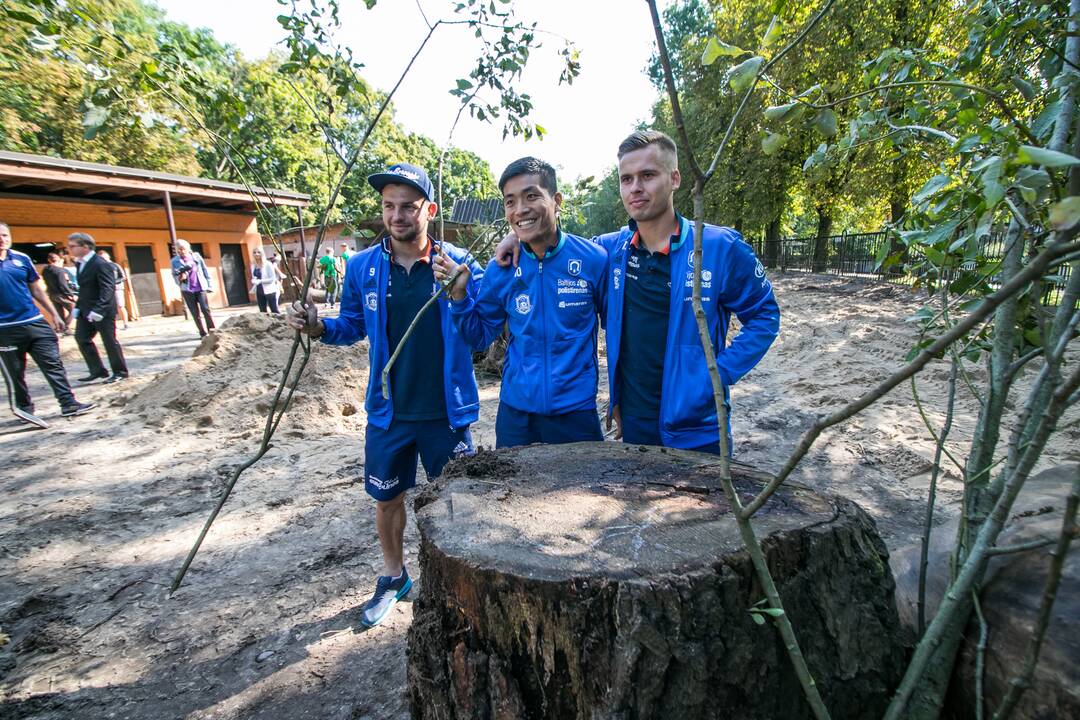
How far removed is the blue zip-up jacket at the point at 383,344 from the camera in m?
2.66


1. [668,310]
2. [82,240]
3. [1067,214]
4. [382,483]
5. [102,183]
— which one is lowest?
[382,483]

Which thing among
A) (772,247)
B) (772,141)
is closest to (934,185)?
(772,141)

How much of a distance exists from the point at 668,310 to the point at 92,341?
28.3ft

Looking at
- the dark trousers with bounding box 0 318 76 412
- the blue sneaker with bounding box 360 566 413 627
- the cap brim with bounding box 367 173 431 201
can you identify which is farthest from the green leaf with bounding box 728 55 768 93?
the dark trousers with bounding box 0 318 76 412

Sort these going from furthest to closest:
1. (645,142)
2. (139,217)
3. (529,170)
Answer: (139,217)
(529,170)
(645,142)

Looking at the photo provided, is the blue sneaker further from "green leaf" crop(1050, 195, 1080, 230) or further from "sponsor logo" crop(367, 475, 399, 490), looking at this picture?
"green leaf" crop(1050, 195, 1080, 230)

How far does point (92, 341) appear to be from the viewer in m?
7.55

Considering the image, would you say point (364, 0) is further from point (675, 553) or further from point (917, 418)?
point (917, 418)

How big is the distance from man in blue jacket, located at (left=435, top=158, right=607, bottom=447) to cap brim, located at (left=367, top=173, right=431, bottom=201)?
40 cm

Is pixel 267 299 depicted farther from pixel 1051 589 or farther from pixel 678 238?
pixel 1051 589

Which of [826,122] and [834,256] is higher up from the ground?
[826,122]

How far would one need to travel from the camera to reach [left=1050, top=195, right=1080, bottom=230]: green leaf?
67 centimetres

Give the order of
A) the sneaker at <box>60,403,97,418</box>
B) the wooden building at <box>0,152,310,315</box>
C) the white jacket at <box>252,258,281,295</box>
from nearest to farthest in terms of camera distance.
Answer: the sneaker at <box>60,403,97,418</box> < the wooden building at <box>0,152,310,315</box> < the white jacket at <box>252,258,281,295</box>

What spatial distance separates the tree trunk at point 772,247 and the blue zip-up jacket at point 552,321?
22450mm
